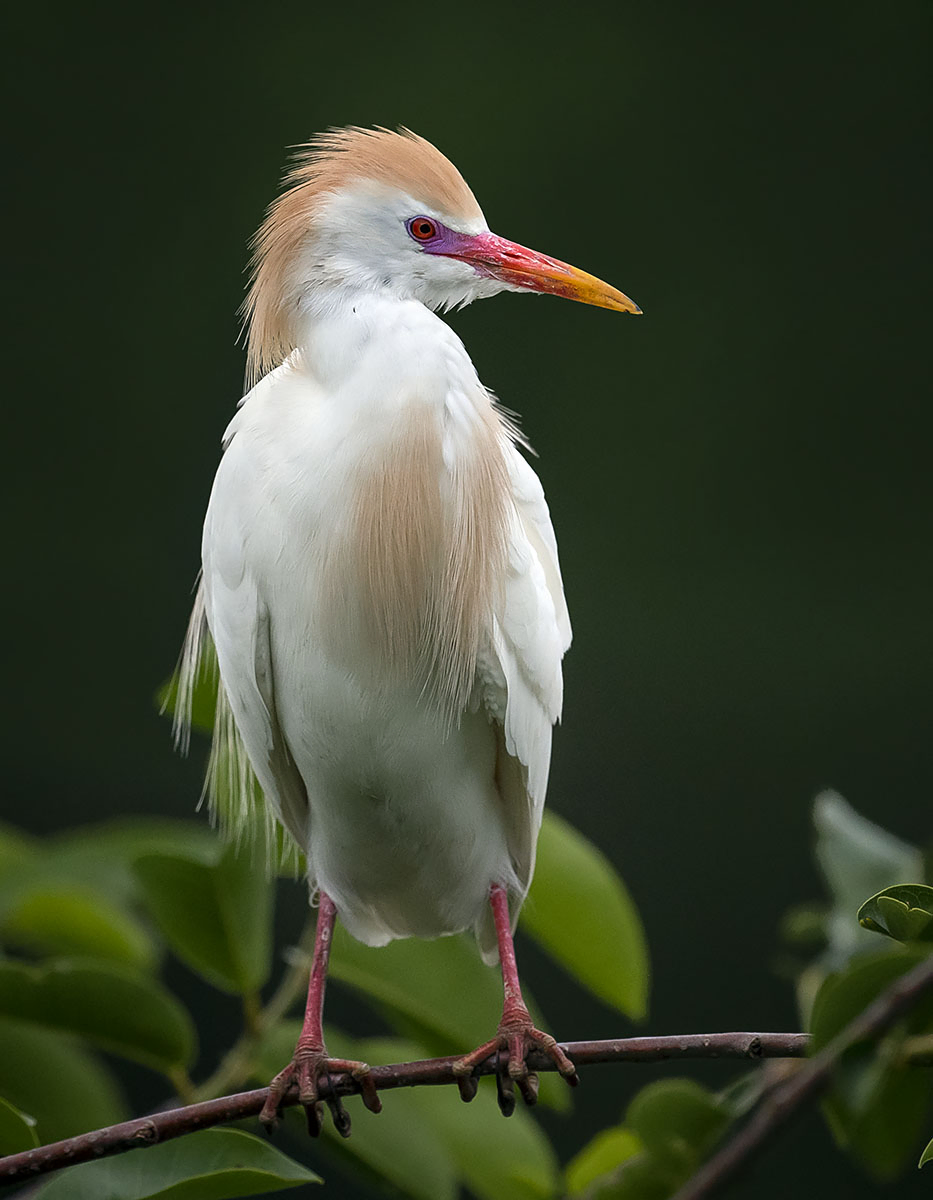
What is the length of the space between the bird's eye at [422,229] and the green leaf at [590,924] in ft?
1.45

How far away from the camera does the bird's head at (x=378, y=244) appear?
961 mm

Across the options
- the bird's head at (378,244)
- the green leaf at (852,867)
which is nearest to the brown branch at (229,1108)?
the green leaf at (852,867)

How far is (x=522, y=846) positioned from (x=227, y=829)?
239 millimetres

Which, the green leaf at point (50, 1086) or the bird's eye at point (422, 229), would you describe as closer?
the green leaf at point (50, 1086)

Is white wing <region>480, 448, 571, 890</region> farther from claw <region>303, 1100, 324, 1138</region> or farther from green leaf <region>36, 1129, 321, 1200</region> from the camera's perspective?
green leaf <region>36, 1129, 321, 1200</region>

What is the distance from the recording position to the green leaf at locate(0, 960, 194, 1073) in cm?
75

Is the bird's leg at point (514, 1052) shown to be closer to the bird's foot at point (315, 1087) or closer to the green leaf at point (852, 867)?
the bird's foot at point (315, 1087)

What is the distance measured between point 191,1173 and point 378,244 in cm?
64

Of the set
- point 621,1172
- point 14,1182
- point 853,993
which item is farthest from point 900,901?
point 14,1182

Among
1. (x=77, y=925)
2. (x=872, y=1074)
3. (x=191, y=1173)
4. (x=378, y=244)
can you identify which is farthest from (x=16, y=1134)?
(x=378, y=244)

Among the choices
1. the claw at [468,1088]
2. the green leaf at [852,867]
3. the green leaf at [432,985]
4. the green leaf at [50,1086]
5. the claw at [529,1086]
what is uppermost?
the green leaf at [852,867]

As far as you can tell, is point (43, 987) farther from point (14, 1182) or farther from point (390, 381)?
point (390, 381)

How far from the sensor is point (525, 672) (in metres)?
0.98

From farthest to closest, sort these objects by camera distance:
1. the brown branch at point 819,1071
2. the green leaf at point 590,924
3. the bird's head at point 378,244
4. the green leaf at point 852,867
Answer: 1. the bird's head at point 378,244
2. the green leaf at point 590,924
3. the green leaf at point 852,867
4. the brown branch at point 819,1071
